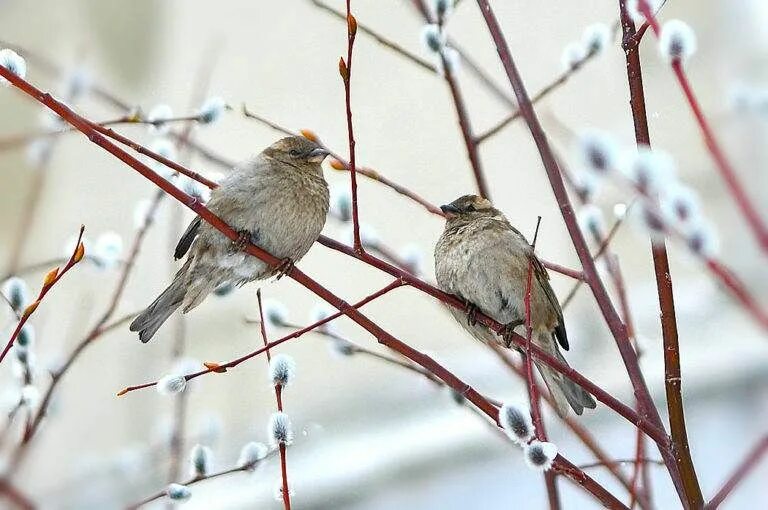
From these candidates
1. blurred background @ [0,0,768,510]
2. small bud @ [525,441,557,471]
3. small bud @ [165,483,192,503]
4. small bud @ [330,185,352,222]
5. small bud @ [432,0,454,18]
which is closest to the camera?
small bud @ [525,441,557,471]

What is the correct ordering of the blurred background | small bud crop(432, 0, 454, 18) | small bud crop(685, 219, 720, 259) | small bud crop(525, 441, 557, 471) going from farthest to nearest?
the blurred background < small bud crop(432, 0, 454, 18) < small bud crop(525, 441, 557, 471) < small bud crop(685, 219, 720, 259)

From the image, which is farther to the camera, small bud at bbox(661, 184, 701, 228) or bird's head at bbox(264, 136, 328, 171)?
bird's head at bbox(264, 136, 328, 171)

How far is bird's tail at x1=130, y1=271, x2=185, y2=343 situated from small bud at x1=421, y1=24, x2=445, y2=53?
1.23 ft

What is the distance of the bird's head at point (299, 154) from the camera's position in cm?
102

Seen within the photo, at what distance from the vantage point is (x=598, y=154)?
0.32 metres

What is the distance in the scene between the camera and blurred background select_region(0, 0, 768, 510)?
1.46 m

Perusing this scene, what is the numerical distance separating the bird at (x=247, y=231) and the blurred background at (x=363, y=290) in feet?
1.47

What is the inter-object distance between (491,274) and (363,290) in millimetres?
726

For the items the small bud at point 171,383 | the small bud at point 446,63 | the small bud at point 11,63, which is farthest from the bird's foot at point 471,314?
the small bud at point 11,63

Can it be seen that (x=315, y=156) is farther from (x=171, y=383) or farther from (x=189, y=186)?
(x=171, y=383)

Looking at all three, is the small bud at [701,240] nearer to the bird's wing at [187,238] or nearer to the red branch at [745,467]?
the red branch at [745,467]

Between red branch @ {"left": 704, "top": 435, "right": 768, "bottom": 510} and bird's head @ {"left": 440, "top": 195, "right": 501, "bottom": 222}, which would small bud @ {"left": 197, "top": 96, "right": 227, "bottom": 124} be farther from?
red branch @ {"left": 704, "top": 435, "right": 768, "bottom": 510}

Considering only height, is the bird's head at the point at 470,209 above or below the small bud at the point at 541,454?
above

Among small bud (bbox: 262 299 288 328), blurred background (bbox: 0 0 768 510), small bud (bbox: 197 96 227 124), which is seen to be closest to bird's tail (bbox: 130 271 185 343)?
small bud (bbox: 262 299 288 328)
